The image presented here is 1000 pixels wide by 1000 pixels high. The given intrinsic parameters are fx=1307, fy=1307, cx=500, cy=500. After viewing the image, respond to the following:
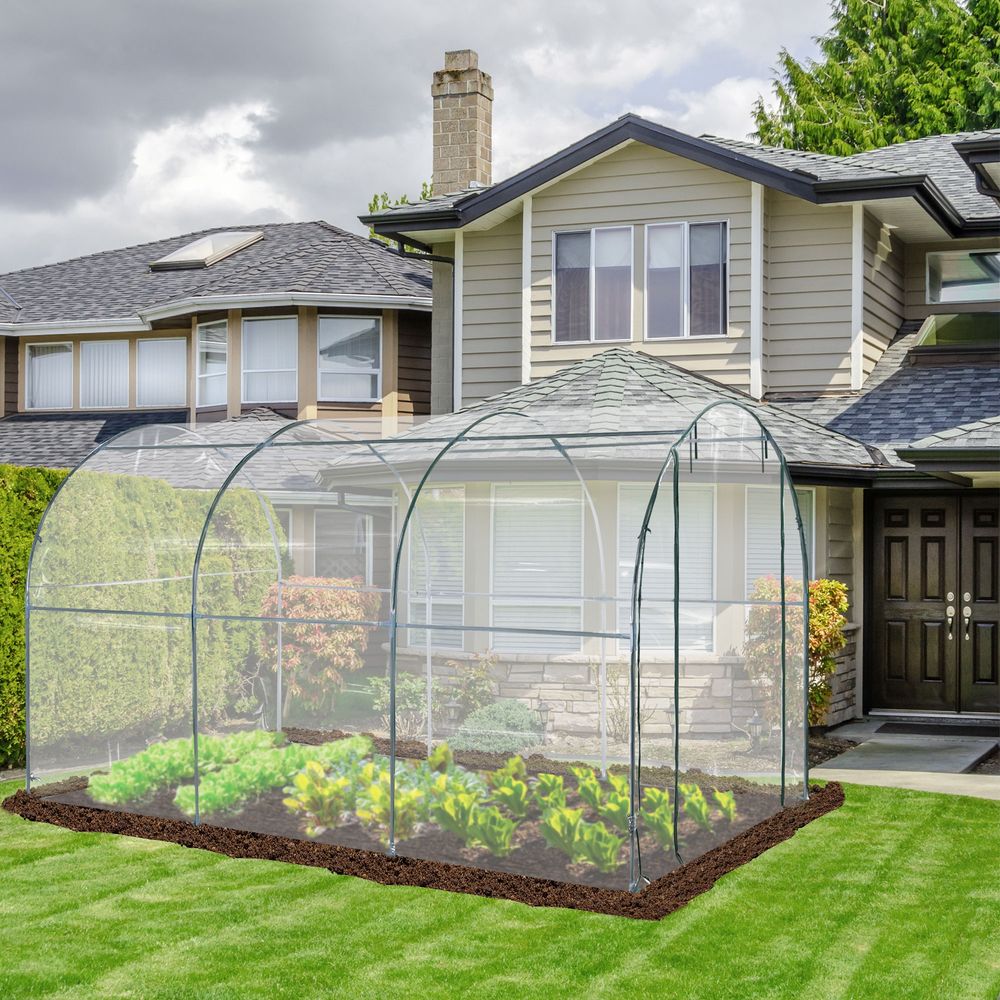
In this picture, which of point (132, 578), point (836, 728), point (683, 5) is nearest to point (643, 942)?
point (132, 578)

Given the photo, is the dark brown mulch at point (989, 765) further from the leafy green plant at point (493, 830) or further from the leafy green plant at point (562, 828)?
the leafy green plant at point (493, 830)

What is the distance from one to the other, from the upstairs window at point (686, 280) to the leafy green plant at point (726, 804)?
7.25 m

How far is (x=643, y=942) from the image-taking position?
22.0ft

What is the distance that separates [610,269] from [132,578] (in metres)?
7.18

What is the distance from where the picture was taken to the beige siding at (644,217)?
15008mm

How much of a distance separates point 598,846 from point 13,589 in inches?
234

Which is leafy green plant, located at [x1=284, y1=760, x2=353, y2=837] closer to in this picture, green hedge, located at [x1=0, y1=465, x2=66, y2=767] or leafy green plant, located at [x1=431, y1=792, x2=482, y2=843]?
leafy green plant, located at [x1=431, y1=792, x2=482, y2=843]

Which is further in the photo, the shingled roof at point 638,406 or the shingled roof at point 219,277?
the shingled roof at point 219,277

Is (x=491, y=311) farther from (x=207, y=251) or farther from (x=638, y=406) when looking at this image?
(x=207, y=251)

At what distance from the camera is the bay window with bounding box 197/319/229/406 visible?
20.8 metres

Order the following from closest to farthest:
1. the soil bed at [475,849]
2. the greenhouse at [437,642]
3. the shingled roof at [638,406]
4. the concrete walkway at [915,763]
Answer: the soil bed at [475,849] < the greenhouse at [437,642] < the concrete walkway at [915,763] < the shingled roof at [638,406]

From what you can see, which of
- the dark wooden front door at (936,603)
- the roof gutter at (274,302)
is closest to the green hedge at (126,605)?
the dark wooden front door at (936,603)

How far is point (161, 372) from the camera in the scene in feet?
73.8

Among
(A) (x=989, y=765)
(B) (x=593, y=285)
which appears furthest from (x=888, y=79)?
(A) (x=989, y=765)
